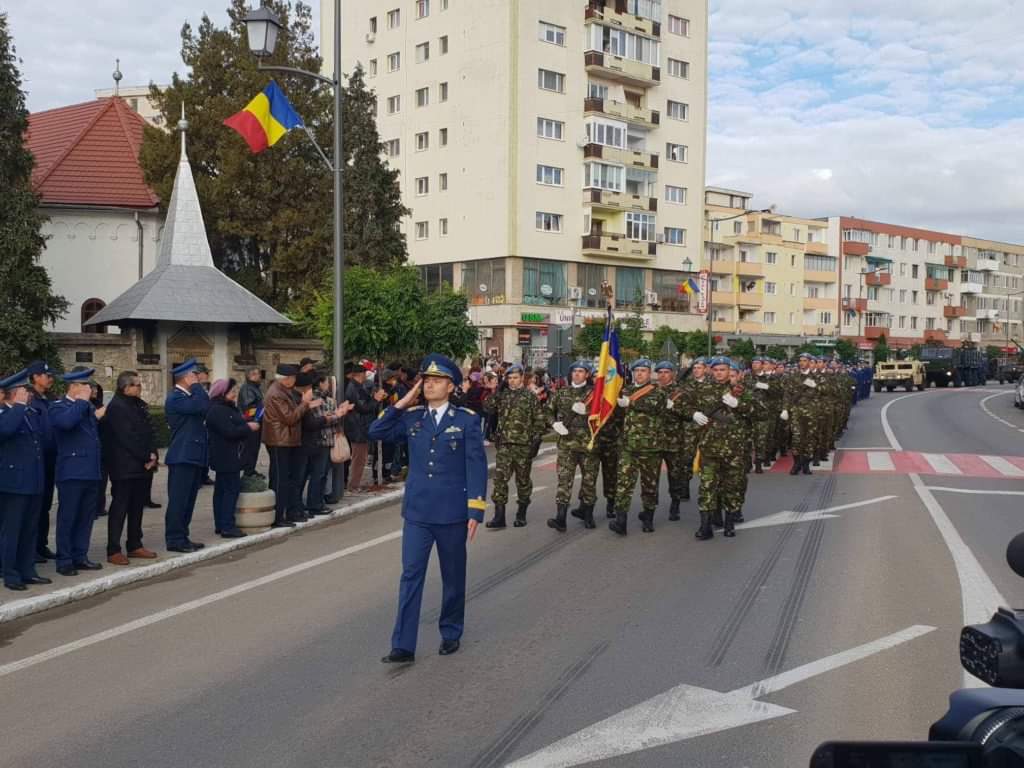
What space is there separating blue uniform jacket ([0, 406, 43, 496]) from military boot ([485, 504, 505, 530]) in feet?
16.3

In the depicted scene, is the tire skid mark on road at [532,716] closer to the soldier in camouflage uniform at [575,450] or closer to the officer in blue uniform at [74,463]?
the soldier in camouflage uniform at [575,450]

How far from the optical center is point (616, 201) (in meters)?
58.1

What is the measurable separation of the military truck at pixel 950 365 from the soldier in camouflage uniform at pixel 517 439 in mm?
60078

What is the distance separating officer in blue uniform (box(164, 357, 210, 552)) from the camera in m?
10.2

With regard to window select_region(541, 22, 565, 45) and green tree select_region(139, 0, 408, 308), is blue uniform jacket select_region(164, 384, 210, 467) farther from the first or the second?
window select_region(541, 22, 565, 45)

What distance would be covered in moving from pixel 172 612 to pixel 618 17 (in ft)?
184

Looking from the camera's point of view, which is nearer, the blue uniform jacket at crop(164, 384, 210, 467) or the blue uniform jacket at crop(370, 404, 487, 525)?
the blue uniform jacket at crop(370, 404, 487, 525)

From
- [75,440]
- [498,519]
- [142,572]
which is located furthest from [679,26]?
[142,572]

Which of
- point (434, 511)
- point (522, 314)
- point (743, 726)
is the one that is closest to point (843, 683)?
point (743, 726)

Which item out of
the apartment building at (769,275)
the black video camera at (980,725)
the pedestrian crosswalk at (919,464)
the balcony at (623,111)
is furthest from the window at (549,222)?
the black video camera at (980,725)

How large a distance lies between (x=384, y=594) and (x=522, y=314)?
46105mm

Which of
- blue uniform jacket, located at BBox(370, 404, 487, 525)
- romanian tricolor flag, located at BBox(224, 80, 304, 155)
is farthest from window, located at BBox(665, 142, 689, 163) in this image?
blue uniform jacket, located at BBox(370, 404, 487, 525)

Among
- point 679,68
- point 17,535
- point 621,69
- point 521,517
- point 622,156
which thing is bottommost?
point 521,517

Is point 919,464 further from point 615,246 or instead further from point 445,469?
point 615,246
